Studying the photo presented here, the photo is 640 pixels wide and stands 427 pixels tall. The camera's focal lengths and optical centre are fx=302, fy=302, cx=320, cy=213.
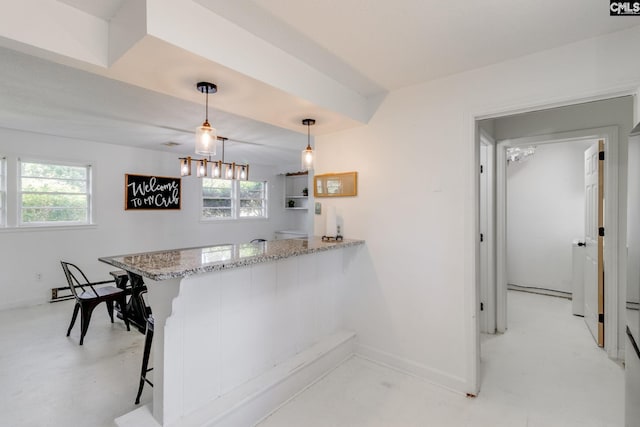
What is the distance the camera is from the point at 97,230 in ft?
15.7

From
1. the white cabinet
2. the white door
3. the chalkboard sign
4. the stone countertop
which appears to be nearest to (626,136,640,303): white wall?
the stone countertop

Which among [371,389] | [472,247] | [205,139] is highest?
[205,139]

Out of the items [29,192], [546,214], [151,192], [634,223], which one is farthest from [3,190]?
[546,214]

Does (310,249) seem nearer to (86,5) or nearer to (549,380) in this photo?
(86,5)

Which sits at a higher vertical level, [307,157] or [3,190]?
[307,157]

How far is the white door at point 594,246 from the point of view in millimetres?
2900

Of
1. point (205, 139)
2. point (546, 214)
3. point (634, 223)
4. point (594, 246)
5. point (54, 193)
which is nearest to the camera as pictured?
point (634, 223)

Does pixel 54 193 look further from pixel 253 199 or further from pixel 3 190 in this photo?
pixel 253 199

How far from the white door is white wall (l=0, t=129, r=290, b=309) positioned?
592 cm

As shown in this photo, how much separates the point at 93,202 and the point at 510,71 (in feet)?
18.4

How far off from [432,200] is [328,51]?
133 centimetres

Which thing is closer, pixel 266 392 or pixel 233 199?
pixel 266 392

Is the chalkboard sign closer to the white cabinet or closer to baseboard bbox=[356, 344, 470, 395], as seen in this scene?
the white cabinet

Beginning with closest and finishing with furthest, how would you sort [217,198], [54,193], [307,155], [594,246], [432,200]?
[432,200]
[307,155]
[594,246]
[54,193]
[217,198]
